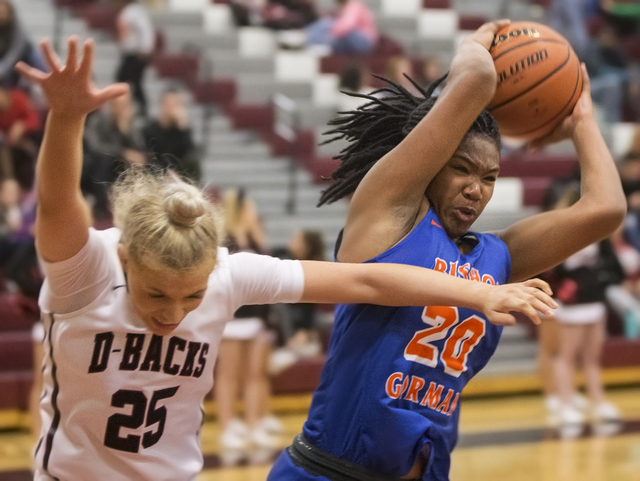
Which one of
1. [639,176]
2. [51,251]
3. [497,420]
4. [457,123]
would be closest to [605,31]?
[639,176]

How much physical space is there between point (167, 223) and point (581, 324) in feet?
15.8

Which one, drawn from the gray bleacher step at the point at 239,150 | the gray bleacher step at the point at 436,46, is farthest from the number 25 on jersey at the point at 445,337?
the gray bleacher step at the point at 436,46

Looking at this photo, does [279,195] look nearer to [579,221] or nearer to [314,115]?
[314,115]

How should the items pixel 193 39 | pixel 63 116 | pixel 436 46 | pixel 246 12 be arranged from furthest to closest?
pixel 436 46 → pixel 246 12 → pixel 193 39 → pixel 63 116

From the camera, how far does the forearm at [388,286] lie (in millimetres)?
1993

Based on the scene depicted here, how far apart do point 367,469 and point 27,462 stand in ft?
11.3

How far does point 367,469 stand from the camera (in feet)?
6.93

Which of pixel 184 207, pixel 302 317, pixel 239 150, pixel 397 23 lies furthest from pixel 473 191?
pixel 397 23

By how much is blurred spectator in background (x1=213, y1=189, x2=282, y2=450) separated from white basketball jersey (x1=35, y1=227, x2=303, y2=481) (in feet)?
10.7

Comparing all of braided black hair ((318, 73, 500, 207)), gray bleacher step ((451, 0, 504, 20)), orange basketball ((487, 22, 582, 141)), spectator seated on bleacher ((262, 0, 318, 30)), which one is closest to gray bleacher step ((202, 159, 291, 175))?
spectator seated on bleacher ((262, 0, 318, 30))

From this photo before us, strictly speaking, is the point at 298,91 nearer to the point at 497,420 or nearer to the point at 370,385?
the point at 497,420

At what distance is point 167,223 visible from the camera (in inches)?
76.3

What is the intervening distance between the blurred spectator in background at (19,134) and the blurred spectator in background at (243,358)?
1880 millimetres

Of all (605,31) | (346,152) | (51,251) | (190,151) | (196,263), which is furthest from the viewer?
(605,31)
